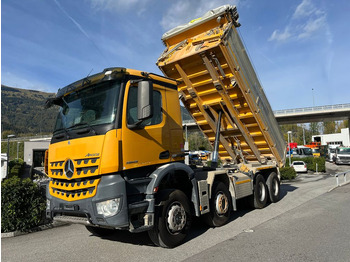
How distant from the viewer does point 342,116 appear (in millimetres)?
44625

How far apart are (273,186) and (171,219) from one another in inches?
202

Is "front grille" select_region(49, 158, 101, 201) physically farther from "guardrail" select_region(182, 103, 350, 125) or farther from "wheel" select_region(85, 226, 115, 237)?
"guardrail" select_region(182, 103, 350, 125)

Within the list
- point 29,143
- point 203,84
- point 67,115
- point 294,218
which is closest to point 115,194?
point 67,115

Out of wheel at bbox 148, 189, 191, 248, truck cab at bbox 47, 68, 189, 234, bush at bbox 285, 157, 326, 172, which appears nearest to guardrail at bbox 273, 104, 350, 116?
bush at bbox 285, 157, 326, 172

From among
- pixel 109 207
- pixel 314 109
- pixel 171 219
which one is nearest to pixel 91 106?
pixel 109 207

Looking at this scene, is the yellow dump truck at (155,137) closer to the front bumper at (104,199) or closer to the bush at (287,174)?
the front bumper at (104,199)

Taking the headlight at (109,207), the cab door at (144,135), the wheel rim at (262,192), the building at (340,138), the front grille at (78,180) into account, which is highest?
the building at (340,138)

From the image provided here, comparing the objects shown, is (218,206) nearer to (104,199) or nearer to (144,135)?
(144,135)

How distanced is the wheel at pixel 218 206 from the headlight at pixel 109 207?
2.48 m

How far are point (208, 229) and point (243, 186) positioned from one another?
1.64 metres

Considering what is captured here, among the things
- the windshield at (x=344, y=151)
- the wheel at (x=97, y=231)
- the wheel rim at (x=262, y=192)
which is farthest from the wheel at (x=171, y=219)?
the windshield at (x=344, y=151)

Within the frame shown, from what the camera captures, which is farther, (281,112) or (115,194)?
(281,112)

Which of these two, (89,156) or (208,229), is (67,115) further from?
(208,229)

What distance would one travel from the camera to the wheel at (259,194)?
7660 mm
